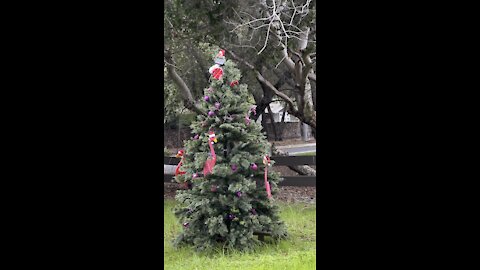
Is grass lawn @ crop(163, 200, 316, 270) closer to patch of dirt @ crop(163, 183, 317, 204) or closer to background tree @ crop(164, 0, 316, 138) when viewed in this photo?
background tree @ crop(164, 0, 316, 138)

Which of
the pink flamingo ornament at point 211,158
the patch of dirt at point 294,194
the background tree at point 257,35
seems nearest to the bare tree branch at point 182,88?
the background tree at point 257,35

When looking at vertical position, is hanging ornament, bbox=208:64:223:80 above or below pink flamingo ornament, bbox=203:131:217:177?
above

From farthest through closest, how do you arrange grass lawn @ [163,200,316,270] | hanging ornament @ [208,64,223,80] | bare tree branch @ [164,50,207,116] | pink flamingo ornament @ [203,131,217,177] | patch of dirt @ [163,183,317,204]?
patch of dirt @ [163,183,317,204], bare tree branch @ [164,50,207,116], hanging ornament @ [208,64,223,80], pink flamingo ornament @ [203,131,217,177], grass lawn @ [163,200,316,270]

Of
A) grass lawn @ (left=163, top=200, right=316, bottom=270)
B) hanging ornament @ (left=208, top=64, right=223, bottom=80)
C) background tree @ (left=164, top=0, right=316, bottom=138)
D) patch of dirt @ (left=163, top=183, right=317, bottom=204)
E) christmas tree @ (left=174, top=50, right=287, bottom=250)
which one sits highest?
background tree @ (left=164, top=0, right=316, bottom=138)

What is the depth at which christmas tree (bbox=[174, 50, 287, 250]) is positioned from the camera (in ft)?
12.4

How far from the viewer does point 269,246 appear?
400cm

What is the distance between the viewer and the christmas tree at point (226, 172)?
3766 millimetres

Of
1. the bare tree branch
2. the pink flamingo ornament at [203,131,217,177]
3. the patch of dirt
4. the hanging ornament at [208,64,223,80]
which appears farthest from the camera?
the patch of dirt

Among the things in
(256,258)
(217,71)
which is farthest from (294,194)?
(217,71)

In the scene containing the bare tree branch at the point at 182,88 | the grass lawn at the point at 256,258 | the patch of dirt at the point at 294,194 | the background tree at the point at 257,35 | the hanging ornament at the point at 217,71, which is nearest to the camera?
the grass lawn at the point at 256,258

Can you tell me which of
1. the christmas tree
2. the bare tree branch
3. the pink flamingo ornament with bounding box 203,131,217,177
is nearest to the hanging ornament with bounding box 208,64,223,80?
the christmas tree

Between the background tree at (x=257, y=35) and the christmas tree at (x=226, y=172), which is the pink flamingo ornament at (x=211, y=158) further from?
the background tree at (x=257, y=35)
